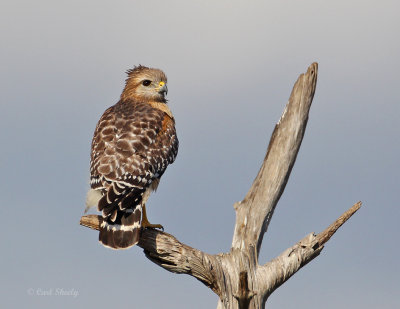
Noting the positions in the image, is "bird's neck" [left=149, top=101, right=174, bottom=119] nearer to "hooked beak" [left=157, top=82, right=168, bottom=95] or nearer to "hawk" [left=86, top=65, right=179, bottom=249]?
"hawk" [left=86, top=65, right=179, bottom=249]

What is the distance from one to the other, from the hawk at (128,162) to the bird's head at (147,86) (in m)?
0.13

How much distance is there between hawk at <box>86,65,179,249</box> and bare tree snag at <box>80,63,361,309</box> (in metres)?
0.34

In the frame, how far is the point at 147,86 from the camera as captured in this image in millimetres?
16516

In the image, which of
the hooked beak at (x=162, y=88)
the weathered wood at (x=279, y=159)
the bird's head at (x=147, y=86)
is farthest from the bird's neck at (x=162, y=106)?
the weathered wood at (x=279, y=159)

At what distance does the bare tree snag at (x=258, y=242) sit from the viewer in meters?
11.7

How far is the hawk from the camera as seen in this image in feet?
39.6

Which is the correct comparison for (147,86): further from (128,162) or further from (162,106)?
(128,162)

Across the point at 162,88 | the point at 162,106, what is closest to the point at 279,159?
the point at 162,106

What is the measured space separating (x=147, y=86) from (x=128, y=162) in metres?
3.85

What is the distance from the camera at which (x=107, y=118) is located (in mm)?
14609

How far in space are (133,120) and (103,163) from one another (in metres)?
1.69

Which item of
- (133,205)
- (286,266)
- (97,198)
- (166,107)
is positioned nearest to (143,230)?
(133,205)

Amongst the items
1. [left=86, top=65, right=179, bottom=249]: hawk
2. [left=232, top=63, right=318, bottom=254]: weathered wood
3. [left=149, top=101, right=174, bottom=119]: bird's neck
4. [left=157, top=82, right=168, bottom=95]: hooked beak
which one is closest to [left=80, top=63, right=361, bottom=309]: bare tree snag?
[left=232, top=63, right=318, bottom=254]: weathered wood

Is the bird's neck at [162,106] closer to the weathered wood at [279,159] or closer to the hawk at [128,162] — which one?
the hawk at [128,162]
